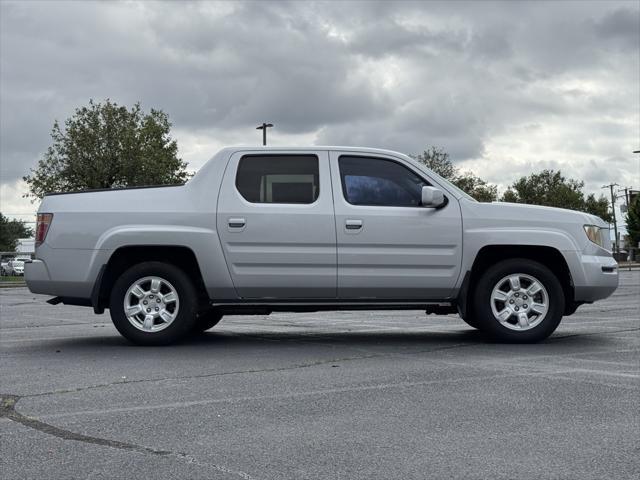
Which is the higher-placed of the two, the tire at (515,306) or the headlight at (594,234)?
the headlight at (594,234)

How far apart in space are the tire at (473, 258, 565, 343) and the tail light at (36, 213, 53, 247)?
427 centimetres

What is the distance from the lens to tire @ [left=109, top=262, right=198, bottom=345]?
25.5 feet

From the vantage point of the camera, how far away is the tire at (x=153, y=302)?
778 cm

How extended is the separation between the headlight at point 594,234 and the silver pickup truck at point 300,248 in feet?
0.18

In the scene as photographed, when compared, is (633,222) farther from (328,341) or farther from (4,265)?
(328,341)

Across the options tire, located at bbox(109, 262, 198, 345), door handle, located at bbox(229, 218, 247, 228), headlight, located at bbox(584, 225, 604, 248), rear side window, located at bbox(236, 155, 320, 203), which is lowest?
tire, located at bbox(109, 262, 198, 345)

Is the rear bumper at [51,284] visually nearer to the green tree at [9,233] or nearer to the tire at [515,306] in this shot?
the tire at [515,306]

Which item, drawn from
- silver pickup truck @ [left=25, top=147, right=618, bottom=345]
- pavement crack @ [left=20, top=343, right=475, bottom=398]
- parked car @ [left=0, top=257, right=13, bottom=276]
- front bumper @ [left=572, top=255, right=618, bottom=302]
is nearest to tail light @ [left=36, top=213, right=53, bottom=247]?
silver pickup truck @ [left=25, top=147, right=618, bottom=345]

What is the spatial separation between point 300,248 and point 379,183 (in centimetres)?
107

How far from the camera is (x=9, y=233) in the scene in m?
127

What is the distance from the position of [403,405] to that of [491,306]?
3.15 m

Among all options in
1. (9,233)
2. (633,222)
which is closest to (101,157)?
(633,222)

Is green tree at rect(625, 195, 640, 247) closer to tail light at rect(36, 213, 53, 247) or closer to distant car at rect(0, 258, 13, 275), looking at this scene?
distant car at rect(0, 258, 13, 275)

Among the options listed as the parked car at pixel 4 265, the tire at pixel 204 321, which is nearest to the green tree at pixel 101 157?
the parked car at pixel 4 265
